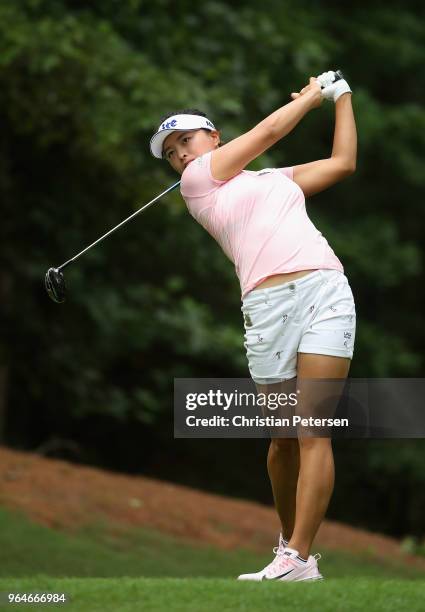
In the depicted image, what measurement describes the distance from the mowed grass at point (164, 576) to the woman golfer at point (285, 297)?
339 mm

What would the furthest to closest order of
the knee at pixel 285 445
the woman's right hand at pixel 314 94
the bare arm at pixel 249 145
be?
the woman's right hand at pixel 314 94, the knee at pixel 285 445, the bare arm at pixel 249 145

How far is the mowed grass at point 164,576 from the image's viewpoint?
414 centimetres

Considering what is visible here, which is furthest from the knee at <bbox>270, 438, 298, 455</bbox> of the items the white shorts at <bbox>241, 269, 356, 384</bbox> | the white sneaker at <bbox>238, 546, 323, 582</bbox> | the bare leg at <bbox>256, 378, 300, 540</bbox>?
the white sneaker at <bbox>238, 546, 323, 582</bbox>

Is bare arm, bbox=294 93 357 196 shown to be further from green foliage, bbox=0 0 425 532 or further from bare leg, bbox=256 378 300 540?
green foliage, bbox=0 0 425 532

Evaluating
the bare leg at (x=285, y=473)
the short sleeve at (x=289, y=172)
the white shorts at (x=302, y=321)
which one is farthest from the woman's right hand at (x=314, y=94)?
the bare leg at (x=285, y=473)

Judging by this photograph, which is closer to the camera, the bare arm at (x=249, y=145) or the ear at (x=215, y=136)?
the bare arm at (x=249, y=145)

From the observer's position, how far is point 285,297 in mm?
4633

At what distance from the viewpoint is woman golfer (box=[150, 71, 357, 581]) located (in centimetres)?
462

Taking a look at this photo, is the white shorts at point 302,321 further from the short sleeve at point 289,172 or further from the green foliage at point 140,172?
the green foliage at point 140,172

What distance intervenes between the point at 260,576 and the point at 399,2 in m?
14.6

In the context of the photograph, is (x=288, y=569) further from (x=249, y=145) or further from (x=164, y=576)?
(x=164, y=576)

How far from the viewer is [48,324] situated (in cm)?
1355

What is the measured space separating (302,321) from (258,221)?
42cm

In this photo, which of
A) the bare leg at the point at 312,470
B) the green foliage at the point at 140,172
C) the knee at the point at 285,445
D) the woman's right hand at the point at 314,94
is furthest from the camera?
the green foliage at the point at 140,172
